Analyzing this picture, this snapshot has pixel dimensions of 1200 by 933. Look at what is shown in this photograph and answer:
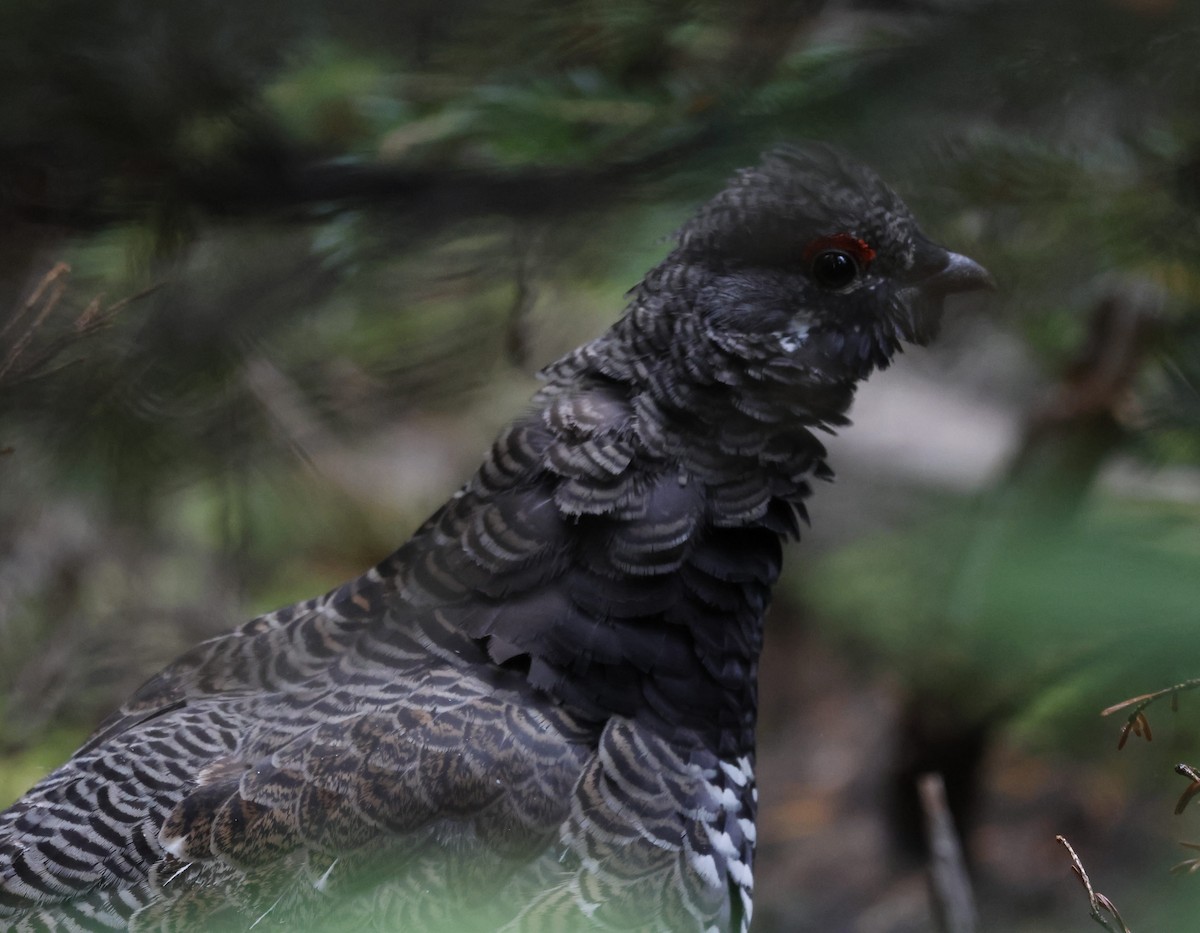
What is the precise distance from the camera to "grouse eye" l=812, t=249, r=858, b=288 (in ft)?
8.85

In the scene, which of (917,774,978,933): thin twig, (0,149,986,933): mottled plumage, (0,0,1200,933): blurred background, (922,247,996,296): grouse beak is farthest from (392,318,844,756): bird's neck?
(917,774,978,933): thin twig

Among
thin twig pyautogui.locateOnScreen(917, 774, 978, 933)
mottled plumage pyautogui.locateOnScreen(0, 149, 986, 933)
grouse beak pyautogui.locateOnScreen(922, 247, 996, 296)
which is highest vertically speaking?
grouse beak pyautogui.locateOnScreen(922, 247, 996, 296)

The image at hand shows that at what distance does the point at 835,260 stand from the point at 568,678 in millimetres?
1210

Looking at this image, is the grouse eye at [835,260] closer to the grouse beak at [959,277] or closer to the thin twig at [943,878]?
the grouse beak at [959,277]

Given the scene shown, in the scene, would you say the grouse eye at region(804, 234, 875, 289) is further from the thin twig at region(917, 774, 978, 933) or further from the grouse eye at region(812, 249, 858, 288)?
the thin twig at region(917, 774, 978, 933)

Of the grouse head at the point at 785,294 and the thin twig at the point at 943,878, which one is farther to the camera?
the thin twig at the point at 943,878

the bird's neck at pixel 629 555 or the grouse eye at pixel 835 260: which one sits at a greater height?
the grouse eye at pixel 835 260

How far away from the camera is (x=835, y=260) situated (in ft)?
8.86

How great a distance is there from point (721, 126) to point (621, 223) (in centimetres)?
44

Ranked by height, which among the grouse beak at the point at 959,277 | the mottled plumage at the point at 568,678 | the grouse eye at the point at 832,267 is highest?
the grouse eye at the point at 832,267

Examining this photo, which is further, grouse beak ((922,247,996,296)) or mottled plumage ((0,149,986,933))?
grouse beak ((922,247,996,296))

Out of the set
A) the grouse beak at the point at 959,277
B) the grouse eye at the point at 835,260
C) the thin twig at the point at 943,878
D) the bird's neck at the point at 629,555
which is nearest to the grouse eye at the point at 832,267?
the grouse eye at the point at 835,260

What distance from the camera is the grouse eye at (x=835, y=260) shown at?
2684 millimetres

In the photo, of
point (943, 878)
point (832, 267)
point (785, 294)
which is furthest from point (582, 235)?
point (943, 878)
